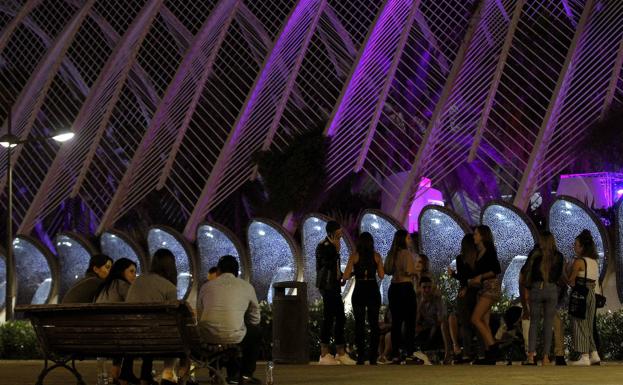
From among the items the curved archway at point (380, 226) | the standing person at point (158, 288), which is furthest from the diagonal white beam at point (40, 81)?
the standing person at point (158, 288)

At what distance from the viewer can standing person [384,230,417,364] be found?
53.6 ft

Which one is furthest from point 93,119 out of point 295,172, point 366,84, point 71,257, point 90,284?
point 90,284

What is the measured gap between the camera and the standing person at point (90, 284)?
41.5ft

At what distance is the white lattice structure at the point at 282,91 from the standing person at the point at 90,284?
14.3 metres

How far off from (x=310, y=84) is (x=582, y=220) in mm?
11432

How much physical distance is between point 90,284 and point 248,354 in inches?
73.8

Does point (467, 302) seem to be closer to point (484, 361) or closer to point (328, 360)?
point (484, 361)

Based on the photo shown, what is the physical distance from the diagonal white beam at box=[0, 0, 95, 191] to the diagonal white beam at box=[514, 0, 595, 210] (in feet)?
49.9

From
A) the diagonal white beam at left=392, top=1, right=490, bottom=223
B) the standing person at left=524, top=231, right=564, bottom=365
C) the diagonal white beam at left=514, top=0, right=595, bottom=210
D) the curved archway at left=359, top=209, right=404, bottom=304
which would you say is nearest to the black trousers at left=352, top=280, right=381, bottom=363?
the standing person at left=524, top=231, right=564, bottom=365

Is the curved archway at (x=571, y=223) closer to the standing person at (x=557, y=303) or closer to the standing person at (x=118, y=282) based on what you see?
the standing person at (x=557, y=303)

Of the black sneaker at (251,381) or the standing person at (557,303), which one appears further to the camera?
the standing person at (557,303)

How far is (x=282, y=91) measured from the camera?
3155cm

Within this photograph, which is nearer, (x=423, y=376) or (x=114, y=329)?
(x=114, y=329)

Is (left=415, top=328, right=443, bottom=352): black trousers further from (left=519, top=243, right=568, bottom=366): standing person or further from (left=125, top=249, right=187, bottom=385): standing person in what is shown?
(left=125, top=249, right=187, bottom=385): standing person
